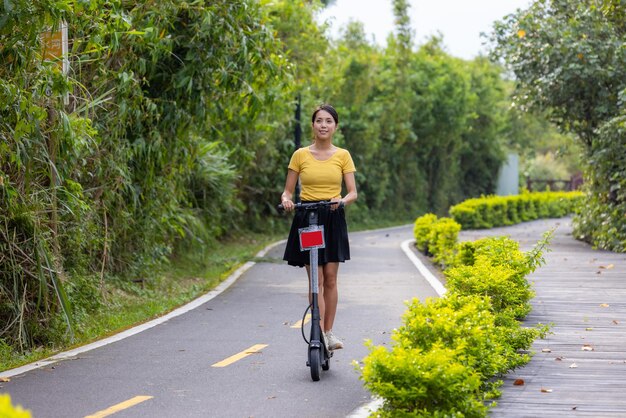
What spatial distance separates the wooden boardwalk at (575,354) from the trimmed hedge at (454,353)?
0.16 m

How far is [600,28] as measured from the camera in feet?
73.2

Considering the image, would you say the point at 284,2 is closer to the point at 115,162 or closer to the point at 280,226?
the point at 280,226

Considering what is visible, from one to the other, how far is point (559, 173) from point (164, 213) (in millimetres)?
58578

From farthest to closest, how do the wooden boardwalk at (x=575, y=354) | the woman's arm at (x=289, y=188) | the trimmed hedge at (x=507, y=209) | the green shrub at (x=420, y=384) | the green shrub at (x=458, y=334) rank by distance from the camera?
the trimmed hedge at (x=507, y=209)
the woman's arm at (x=289, y=188)
the green shrub at (x=458, y=334)
the wooden boardwalk at (x=575, y=354)
the green shrub at (x=420, y=384)

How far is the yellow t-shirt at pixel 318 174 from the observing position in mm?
8266

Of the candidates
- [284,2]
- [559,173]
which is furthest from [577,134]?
[559,173]


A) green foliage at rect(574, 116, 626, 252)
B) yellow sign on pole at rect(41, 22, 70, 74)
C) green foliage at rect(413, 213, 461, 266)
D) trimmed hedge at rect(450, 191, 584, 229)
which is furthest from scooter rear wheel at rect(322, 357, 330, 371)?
trimmed hedge at rect(450, 191, 584, 229)

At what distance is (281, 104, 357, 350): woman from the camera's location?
8211 mm

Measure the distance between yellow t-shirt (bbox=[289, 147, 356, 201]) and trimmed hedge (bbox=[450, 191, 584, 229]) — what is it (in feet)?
60.9

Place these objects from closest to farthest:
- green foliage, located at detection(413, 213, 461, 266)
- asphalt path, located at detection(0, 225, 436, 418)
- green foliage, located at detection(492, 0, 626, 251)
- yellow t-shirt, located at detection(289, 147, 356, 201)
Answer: asphalt path, located at detection(0, 225, 436, 418), yellow t-shirt, located at detection(289, 147, 356, 201), green foliage, located at detection(413, 213, 461, 266), green foliage, located at detection(492, 0, 626, 251)

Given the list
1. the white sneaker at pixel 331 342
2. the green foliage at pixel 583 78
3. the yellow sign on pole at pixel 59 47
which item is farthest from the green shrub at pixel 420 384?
the green foliage at pixel 583 78

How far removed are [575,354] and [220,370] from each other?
→ 2.77m

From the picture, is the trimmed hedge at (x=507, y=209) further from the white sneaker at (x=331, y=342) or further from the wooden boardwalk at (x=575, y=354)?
the white sneaker at (x=331, y=342)

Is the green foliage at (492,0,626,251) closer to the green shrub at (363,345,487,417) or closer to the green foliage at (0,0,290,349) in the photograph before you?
the green foliage at (0,0,290,349)
